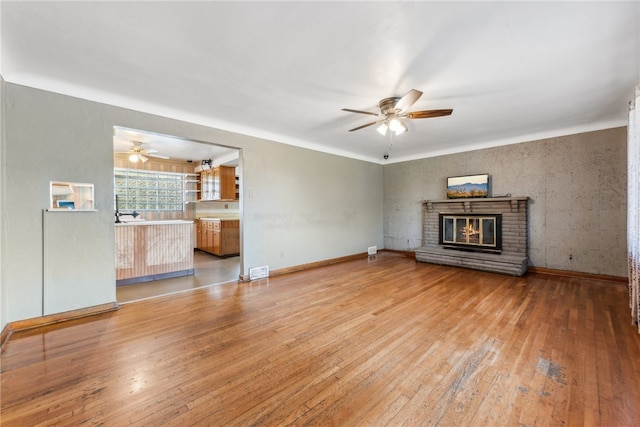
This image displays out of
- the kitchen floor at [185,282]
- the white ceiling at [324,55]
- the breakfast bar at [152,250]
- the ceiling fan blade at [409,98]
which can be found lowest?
the kitchen floor at [185,282]

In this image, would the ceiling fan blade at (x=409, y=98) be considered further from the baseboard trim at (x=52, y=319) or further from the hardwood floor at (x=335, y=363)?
the baseboard trim at (x=52, y=319)

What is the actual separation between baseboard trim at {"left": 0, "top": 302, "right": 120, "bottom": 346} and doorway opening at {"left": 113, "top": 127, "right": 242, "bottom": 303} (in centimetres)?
33

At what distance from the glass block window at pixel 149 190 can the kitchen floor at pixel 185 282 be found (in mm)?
2373

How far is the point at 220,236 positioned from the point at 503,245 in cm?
661

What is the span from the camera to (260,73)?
8.67 feet

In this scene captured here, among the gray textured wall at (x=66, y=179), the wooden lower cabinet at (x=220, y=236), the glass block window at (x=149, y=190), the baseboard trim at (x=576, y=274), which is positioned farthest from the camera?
the wooden lower cabinet at (x=220, y=236)

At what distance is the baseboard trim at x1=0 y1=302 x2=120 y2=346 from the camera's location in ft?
8.24

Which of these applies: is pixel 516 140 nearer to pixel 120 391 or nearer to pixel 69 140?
pixel 120 391

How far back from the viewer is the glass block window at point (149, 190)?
253 inches

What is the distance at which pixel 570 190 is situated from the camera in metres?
4.57

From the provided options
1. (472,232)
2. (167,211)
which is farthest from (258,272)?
(472,232)

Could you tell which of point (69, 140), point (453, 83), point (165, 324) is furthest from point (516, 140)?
point (69, 140)

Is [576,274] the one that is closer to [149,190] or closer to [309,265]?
[309,265]

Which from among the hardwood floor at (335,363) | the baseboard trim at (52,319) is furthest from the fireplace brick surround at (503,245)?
the baseboard trim at (52,319)
